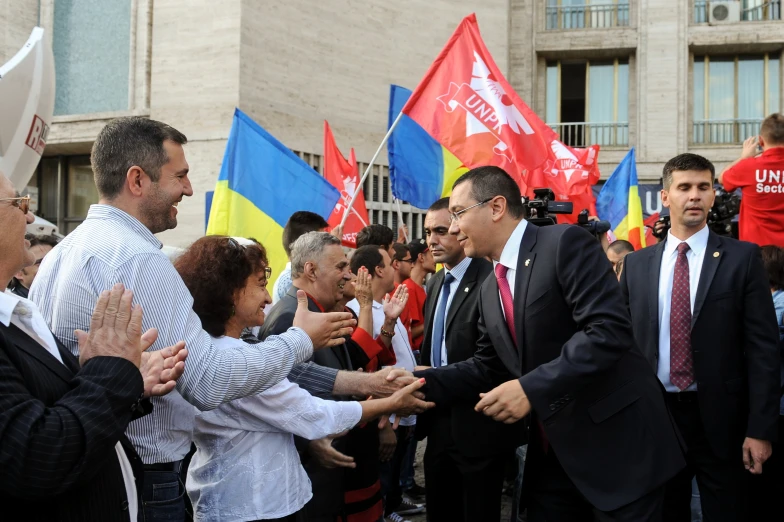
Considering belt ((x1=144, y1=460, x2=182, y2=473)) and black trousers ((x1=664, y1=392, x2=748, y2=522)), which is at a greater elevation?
belt ((x1=144, y1=460, x2=182, y2=473))

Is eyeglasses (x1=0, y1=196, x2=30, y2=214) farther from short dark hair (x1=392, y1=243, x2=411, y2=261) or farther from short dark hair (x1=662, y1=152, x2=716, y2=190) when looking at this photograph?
short dark hair (x1=392, y1=243, x2=411, y2=261)

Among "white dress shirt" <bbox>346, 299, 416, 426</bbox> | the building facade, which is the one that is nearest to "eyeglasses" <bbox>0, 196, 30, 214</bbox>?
"white dress shirt" <bbox>346, 299, 416, 426</bbox>

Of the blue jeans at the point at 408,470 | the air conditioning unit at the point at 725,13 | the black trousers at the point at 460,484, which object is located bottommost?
the blue jeans at the point at 408,470

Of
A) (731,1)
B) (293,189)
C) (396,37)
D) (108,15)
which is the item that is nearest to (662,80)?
(731,1)

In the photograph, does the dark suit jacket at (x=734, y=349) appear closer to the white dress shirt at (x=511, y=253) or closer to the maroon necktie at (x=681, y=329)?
the maroon necktie at (x=681, y=329)

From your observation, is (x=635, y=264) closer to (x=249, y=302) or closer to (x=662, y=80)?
(x=249, y=302)

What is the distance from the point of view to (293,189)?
8.20 metres

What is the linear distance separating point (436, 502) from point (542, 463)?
1.45 m

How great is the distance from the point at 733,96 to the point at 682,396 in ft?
69.0

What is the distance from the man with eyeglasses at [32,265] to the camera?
213 inches

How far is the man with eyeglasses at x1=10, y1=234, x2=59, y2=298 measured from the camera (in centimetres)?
540

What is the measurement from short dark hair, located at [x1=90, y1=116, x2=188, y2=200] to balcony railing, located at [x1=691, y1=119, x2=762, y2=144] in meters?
21.7

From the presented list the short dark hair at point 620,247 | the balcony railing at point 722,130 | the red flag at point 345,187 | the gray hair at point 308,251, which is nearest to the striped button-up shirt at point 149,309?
the gray hair at point 308,251

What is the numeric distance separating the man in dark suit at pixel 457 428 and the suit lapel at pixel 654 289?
37.5 inches
